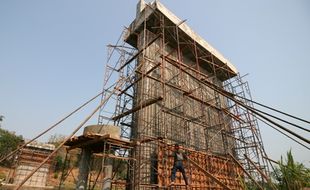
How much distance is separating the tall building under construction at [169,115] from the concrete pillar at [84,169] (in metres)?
2.11

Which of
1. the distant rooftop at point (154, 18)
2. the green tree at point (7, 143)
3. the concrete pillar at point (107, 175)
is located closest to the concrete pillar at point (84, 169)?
the concrete pillar at point (107, 175)

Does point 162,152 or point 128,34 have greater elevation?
point 128,34

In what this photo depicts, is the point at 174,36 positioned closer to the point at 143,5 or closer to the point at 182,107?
the point at 143,5

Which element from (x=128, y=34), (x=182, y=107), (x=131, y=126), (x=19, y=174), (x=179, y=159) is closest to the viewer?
(x=179, y=159)

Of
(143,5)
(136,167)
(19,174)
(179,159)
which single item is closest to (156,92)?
(136,167)

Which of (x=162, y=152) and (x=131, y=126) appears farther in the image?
(x=131, y=126)

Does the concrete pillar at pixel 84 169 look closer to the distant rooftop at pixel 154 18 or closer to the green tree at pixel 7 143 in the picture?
the distant rooftop at pixel 154 18

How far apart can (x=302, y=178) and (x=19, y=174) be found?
76.2ft

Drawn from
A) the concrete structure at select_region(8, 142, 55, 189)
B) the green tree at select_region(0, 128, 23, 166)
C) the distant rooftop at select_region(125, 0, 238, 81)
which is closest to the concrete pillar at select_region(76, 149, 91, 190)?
the distant rooftop at select_region(125, 0, 238, 81)

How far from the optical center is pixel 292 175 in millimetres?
3992

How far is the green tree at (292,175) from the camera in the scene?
3943 millimetres

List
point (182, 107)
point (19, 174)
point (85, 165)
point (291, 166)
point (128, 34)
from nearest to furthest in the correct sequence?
point (291, 166), point (85, 165), point (182, 107), point (128, 34), point (19, 174)

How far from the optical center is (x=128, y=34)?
17.5 m

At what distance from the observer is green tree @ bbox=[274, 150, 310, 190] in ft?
12.9
